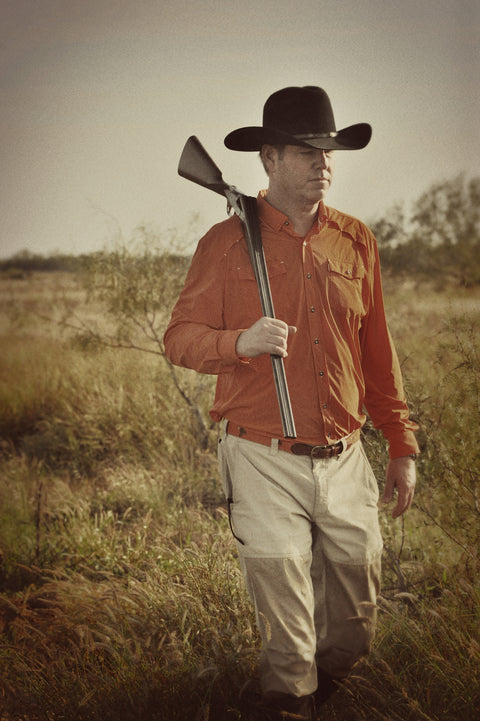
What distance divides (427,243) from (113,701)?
13.0 meters

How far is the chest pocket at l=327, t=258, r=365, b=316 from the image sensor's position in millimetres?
2256

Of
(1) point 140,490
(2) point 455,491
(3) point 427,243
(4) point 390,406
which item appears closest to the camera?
(4) point 390,406

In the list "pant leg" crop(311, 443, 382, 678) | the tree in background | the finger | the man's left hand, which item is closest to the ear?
"pant leg" crop(311, 443, 382, 678)

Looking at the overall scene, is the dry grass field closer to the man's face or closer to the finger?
the finger

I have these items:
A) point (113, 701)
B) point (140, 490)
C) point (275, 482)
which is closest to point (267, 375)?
point (275, 482)

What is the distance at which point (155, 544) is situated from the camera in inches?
149

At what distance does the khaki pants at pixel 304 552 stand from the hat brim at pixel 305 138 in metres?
1.12

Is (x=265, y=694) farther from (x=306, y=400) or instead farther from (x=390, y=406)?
(x=390, y=406)

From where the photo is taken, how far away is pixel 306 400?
2.22 m

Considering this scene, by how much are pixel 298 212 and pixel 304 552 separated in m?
1.27

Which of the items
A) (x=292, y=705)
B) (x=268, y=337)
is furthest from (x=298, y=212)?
(x=292, y=705)

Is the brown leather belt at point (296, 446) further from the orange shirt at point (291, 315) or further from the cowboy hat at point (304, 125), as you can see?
the cowboy hat at point (304, 125)

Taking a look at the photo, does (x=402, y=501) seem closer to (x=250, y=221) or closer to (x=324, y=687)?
(x=324, y=687)

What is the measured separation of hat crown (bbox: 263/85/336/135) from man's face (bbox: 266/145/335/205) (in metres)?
0.10
